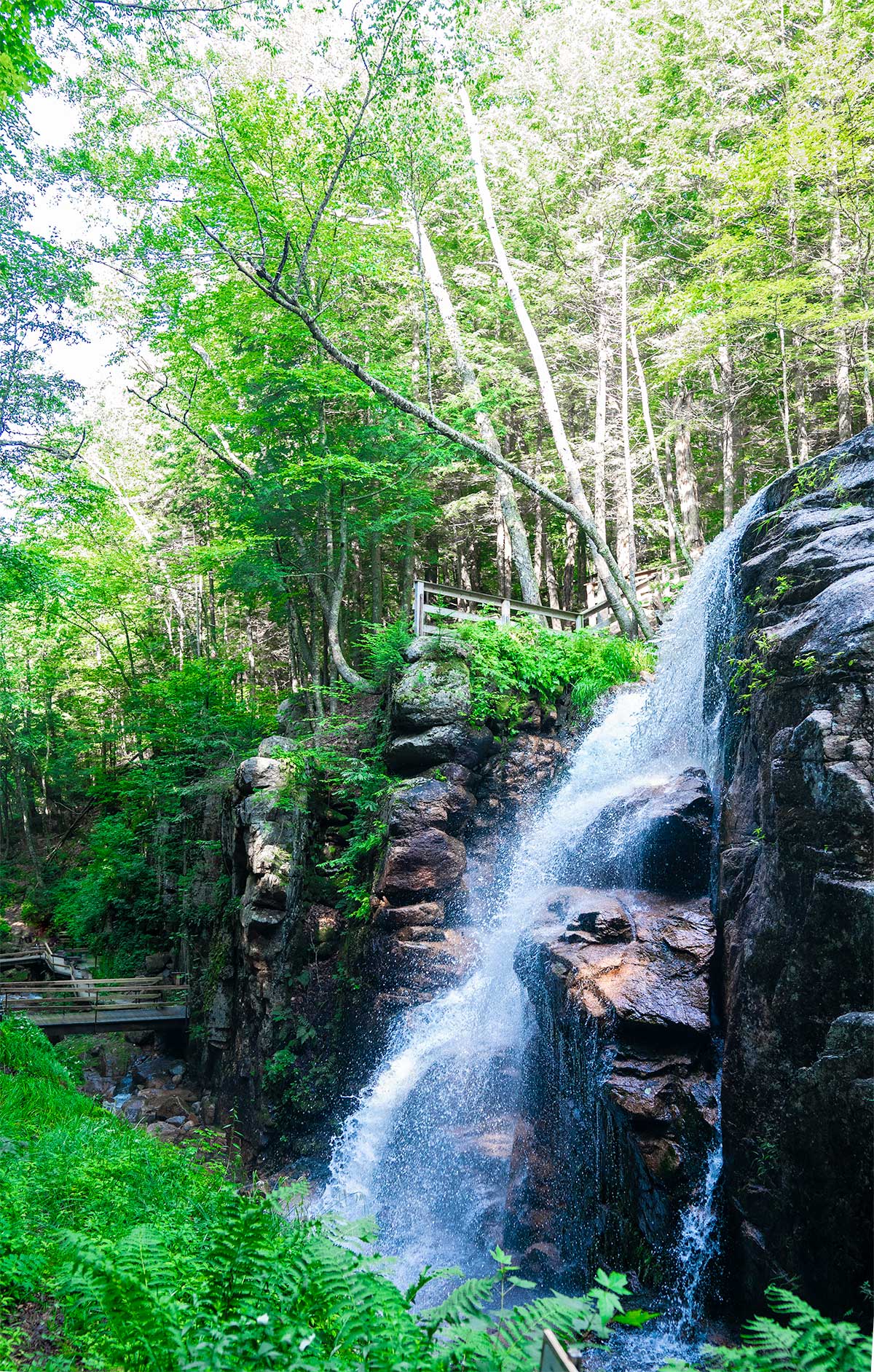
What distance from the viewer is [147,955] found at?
16.9m

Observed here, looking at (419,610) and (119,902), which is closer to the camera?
(419,610)

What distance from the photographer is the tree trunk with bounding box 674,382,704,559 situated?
17.2 meters

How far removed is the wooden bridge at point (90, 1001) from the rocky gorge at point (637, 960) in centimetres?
226

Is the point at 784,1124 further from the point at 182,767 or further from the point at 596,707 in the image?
the point at 182,767

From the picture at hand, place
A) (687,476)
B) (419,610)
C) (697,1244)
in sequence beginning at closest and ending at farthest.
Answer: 1. (697,1244)
2. (419,610)
3. (687,476)

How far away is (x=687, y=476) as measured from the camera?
17.6 meters

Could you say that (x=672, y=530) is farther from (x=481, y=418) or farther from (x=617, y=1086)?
(x=617, y=1086)

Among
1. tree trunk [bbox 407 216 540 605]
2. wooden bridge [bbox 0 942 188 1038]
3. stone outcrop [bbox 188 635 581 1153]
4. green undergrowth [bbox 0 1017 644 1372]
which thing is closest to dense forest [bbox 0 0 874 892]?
tree trunk [bbox 407 216 540 605]

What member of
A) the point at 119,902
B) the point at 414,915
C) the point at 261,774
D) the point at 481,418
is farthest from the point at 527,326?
the point at 119,902

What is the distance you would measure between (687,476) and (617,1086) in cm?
1526

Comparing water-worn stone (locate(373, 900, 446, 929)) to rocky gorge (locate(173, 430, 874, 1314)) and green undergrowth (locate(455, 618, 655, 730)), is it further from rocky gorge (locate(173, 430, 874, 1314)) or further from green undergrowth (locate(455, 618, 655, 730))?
green undergrowth (locate(455, 618, 655, 730))

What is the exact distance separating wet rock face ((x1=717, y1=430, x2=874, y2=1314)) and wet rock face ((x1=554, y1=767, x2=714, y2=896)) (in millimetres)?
943

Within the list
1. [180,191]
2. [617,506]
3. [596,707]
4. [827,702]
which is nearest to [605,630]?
[596,707]

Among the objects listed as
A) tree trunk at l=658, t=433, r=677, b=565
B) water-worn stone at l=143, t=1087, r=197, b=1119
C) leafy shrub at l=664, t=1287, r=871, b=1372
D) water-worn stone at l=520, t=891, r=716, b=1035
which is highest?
tree trunk at l=658, t=433, r=677, b=565
